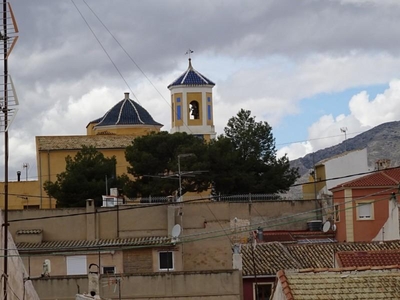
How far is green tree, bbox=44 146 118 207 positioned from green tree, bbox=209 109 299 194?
5153 mm

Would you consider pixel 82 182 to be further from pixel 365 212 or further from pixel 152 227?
pixel 365 212

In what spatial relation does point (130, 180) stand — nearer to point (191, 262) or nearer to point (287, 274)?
point (191, 262)

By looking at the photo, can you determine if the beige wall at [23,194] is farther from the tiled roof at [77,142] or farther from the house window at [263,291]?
the house window at [263,291]

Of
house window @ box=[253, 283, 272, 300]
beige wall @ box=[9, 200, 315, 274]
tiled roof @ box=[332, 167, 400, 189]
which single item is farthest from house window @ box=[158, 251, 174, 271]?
tiled roof @ box=[332, 167, 400, 189]

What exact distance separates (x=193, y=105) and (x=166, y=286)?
47.8m

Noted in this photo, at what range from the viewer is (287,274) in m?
14.8

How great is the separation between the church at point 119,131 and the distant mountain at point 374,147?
7769mm

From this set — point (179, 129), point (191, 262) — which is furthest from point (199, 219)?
point (179, 129)

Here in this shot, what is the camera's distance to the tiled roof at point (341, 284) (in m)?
14.1

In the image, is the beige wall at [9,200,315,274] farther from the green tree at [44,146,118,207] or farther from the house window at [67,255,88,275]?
the green tree at [44,146,118,207]

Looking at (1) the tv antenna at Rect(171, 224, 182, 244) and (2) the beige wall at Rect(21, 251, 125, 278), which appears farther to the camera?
(1) the tv antenna at Rect(171, 224, 182, 244)

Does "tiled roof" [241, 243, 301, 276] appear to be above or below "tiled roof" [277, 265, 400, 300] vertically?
below

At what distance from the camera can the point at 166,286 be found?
28719mm

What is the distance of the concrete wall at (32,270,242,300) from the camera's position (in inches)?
1122
